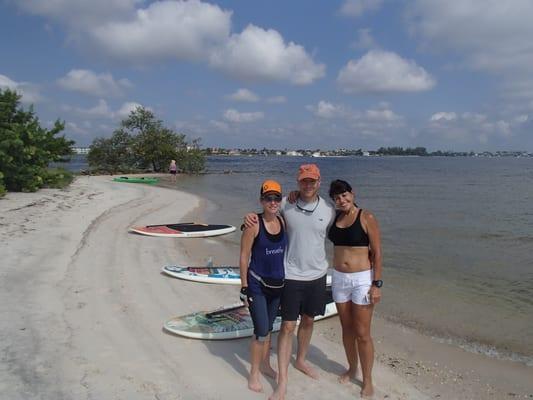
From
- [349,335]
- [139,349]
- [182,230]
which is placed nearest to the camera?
[349,335]

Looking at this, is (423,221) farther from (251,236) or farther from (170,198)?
(251,236)

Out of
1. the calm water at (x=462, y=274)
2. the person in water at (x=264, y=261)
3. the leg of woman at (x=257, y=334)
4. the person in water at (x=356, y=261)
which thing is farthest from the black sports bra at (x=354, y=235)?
the calm water at (x=462, y=274)

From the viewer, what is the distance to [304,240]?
408 cm

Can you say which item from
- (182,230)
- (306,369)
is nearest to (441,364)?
(306,369)

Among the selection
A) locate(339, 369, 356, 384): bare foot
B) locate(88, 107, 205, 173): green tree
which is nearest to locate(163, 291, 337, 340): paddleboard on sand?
locate(339, 369, 356, 384): bare foot

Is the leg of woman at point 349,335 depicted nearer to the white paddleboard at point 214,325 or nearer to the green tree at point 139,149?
the white paddleboard at point 214,325

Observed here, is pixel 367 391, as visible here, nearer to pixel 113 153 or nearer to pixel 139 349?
pixel 139 349

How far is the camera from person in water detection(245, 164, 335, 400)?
409 centimetres

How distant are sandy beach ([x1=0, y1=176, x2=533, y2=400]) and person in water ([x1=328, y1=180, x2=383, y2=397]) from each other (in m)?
0.81

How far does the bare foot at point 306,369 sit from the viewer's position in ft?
15.2

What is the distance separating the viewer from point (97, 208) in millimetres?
15773

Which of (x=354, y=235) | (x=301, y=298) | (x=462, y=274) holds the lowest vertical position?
(x=462, y=274)

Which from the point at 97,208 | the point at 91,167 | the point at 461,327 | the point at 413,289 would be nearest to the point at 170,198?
the point at 97,208

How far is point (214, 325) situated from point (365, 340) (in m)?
2.10
